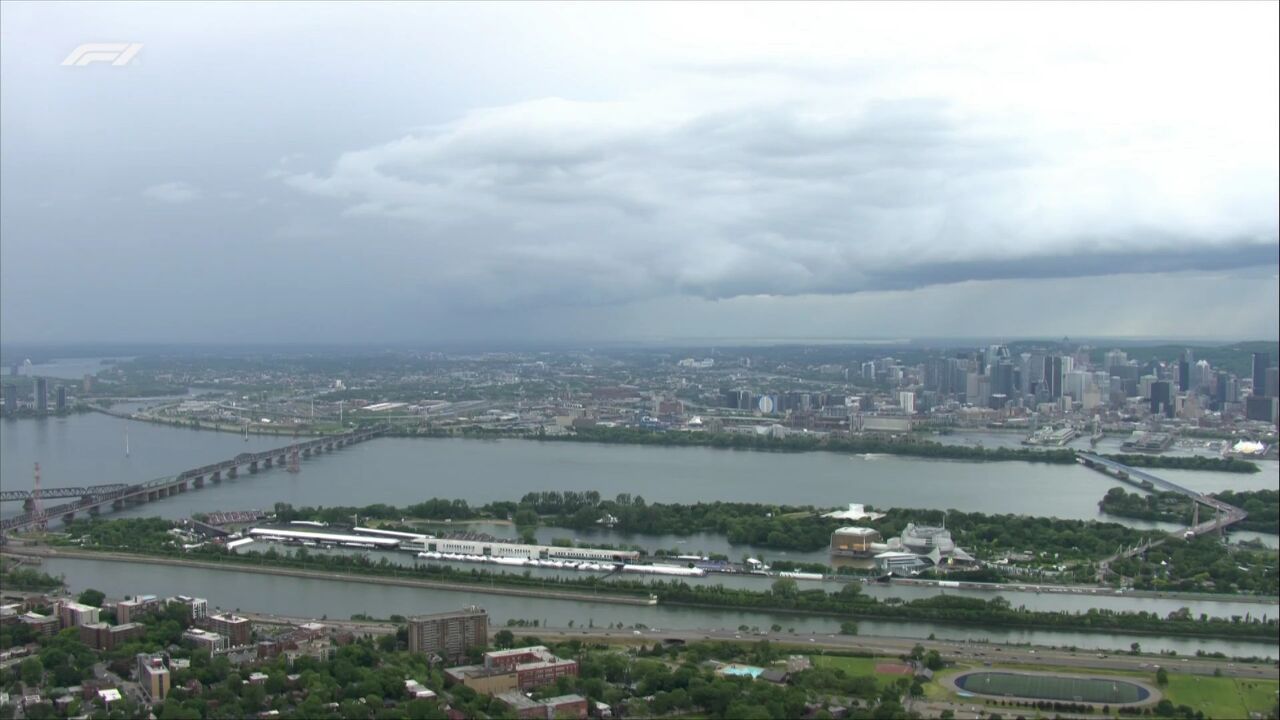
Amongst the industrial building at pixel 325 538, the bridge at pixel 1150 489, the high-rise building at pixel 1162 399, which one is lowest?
the industrial building at pixel 325 538

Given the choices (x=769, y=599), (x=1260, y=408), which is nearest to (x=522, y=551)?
(x=769, y=599)

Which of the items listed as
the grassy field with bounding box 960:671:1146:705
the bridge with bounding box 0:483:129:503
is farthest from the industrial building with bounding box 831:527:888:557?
the bridge with bounding box 0:483:129:503

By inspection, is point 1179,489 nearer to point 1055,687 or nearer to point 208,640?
point 1055,687

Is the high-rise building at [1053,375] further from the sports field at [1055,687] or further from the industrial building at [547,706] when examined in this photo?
the industrial building at [547,706]

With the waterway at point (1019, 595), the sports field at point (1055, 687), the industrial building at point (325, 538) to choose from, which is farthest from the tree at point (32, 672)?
the sports field at point (1055, 687)

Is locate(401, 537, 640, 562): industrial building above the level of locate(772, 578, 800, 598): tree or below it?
below

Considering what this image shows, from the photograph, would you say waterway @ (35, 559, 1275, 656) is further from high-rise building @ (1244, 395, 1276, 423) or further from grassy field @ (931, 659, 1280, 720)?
high-rise building @ (1244, 395, 1276, 423)
